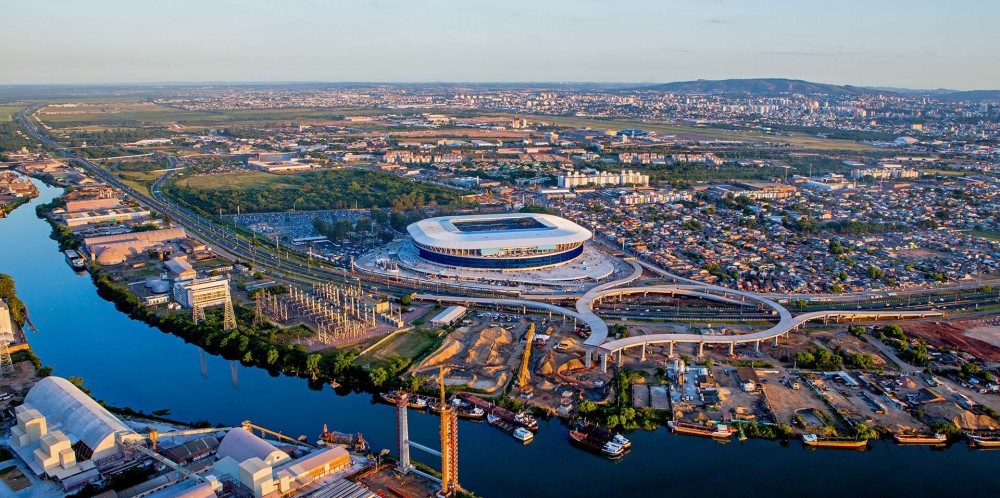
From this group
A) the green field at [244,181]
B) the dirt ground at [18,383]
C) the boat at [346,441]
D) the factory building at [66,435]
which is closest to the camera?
the factory building at [66,435]

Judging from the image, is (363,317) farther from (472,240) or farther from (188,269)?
(188,269)

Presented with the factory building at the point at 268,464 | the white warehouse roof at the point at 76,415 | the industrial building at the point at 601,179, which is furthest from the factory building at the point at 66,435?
the industrial building at the point at 601,179

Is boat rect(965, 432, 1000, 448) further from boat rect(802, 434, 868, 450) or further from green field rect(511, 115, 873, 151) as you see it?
green field rect(511, 115, 873, 151)

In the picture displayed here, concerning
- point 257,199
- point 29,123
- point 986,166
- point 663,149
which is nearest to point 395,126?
point 663,149

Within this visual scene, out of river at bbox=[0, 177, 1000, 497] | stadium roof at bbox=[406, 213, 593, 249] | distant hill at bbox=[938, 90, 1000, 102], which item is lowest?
river at bbox=[0, 177, 1000, 497]

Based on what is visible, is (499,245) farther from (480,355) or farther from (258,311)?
(258,311)

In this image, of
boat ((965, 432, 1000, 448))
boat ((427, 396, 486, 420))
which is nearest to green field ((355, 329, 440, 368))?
boat ((427, 396, 486, 420))

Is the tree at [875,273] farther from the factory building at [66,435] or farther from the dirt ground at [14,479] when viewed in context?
the dirt ground at [14,479]
